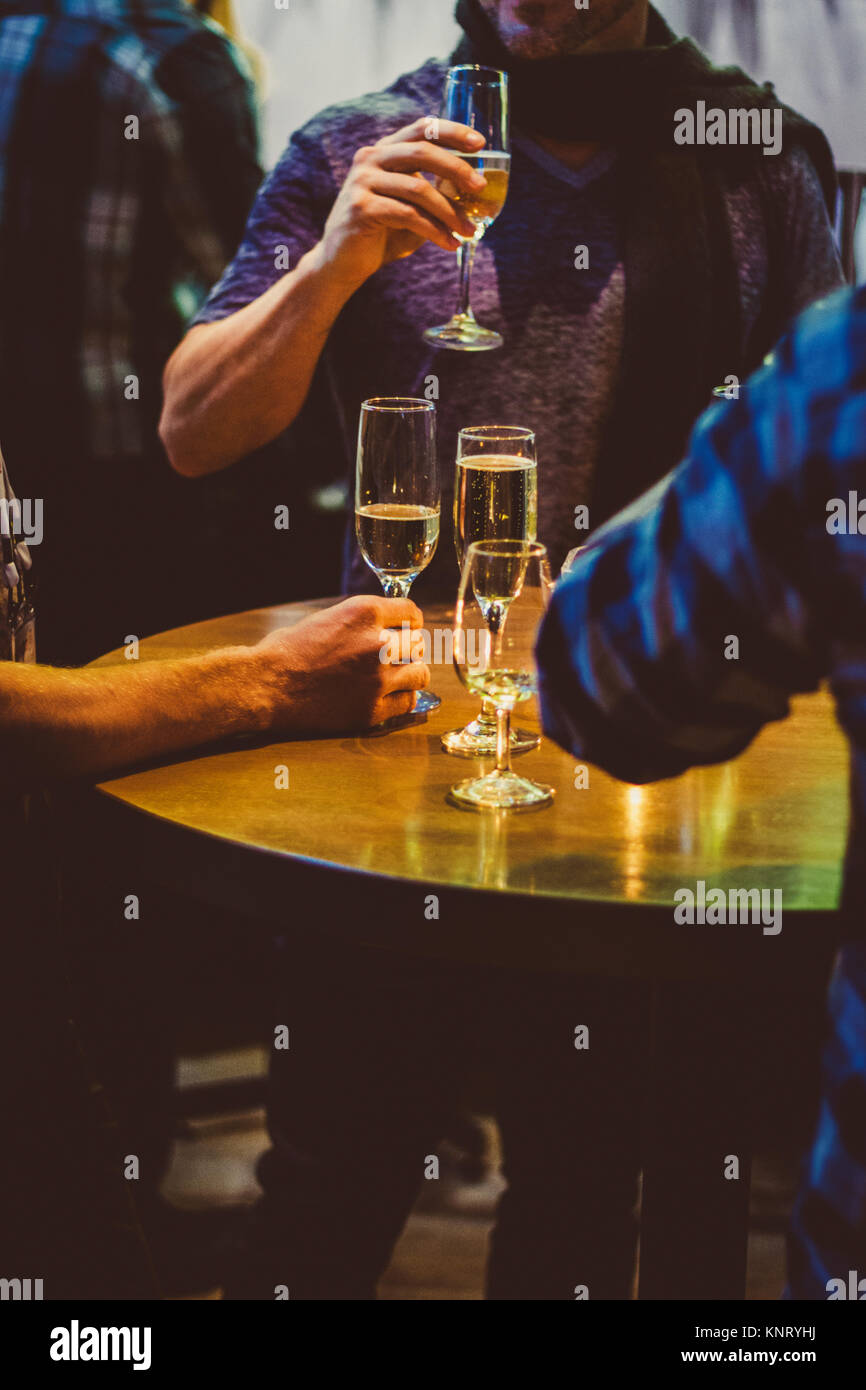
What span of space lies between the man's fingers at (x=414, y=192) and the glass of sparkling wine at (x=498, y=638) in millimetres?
639

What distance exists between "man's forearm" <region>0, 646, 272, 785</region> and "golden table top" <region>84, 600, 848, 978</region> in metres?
0.03

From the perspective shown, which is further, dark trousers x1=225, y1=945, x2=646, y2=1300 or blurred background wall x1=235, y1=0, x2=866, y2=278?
blurred background wall x1=235, y1=0, x2=866, y2=278

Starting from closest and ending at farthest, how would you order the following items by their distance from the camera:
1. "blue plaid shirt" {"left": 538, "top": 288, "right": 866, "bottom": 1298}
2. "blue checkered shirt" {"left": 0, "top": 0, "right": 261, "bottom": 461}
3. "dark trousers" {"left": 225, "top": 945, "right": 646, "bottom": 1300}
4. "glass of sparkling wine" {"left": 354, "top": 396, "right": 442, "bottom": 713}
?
1. "blue plaid shirt" {"left": 538, "top": 288, "right": 866, "bottom": 1298}
2. "glass of sparkling wine" {"left": 354, "top": 396, "right": 442, "bottom": 713}
3. "dark trousers" {"left": 225, "top": 945, "right": 646, "bottom": 1300}
4. "blue checkered shirt" {"left": 0, "top": 0, "right": 261, "bottom": 461}

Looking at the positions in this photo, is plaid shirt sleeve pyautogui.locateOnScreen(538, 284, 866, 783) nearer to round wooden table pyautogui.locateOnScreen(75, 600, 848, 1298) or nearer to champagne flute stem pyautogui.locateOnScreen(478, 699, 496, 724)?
round wooden table pyautogui.locateOnScreen(75, 600, 848, 1298)

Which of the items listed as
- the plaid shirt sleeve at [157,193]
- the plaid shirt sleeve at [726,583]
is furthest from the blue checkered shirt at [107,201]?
the plaid shirt sleeve at [726,583]

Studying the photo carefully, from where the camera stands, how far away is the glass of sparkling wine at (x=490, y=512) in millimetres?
1303

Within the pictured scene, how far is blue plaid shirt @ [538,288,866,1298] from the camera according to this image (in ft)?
2.01

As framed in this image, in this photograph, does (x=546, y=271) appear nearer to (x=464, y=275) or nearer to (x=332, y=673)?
(x=464, y=275)

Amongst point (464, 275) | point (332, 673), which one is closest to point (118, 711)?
point (332, 673)

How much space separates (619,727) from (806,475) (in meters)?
0.22

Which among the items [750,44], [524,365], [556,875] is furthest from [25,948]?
[750,44]

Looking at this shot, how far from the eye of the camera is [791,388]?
62 centimetres

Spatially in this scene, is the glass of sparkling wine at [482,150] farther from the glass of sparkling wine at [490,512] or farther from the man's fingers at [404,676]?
the man's fingers at [404,676]

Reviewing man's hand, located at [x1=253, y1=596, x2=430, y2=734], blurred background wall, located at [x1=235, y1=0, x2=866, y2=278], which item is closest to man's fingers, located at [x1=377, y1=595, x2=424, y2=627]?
man's hand, located at [x1=253, y1=596, x2=430, y2=734]
